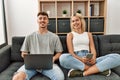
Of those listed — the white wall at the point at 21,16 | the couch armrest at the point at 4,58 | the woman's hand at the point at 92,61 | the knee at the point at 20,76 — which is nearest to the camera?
the knee at the point at 20,76

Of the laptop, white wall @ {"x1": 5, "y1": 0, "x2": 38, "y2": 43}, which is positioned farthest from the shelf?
the laptop

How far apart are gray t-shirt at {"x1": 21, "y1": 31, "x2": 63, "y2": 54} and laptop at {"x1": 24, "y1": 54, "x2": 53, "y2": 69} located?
401mm

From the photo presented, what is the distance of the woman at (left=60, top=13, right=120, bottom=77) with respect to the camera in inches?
84.6

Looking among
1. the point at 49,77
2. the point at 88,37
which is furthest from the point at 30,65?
the point at 88,37

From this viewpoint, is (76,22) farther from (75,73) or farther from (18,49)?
(18,49)

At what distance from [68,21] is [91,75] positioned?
4.83 ft

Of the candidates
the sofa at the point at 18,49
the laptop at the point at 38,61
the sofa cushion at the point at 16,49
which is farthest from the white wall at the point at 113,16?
the laptop at the point at 38,61

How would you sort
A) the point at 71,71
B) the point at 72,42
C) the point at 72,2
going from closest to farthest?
1. the point at 71,71
2. the point at 72,42
3. the point at 72,2

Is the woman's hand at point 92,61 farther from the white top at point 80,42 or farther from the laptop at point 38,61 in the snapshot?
the laptop at point 38,61

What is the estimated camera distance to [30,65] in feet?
6.48

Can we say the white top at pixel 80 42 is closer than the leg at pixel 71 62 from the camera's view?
No

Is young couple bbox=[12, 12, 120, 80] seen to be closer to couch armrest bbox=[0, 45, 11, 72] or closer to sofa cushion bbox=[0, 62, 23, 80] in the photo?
sofa cushion bbox=[0, 62, 23, 80]

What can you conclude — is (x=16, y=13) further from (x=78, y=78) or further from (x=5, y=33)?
(x=78, y=78)

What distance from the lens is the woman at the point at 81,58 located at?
7.05 feet
